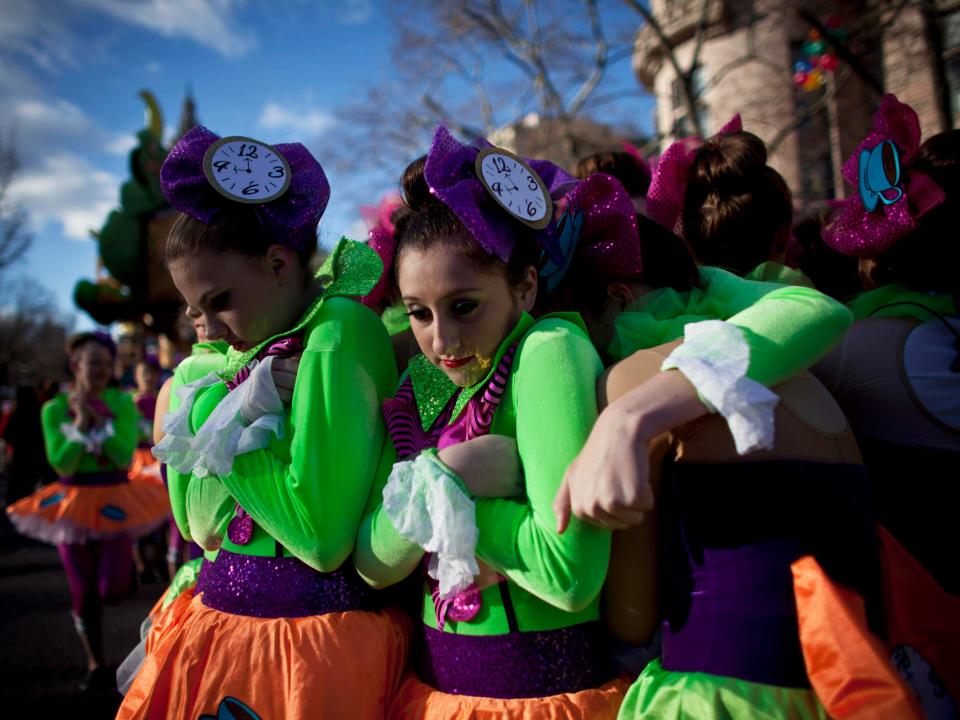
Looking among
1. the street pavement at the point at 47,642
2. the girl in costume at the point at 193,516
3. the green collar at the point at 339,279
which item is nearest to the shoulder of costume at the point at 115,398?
the street pavement at the point at 47,642

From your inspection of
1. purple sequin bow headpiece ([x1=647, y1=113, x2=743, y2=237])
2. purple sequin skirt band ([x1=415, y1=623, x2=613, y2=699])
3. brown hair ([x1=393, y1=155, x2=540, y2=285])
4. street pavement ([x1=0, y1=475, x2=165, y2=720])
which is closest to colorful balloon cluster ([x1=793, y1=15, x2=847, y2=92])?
purple sequin bow headpiece ([x1=647, y1=113, x2=743, y2=237])

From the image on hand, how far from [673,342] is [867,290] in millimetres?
933

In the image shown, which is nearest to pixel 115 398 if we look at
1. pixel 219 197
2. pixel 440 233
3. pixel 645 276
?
pixel 219 197

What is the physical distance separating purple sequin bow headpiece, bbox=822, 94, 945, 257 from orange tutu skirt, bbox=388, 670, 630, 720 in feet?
3.97

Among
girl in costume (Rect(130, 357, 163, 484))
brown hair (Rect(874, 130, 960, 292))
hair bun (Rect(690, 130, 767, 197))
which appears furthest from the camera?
girl in costume (Rect(130, 357, 163, 484))

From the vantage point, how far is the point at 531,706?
4.18ft

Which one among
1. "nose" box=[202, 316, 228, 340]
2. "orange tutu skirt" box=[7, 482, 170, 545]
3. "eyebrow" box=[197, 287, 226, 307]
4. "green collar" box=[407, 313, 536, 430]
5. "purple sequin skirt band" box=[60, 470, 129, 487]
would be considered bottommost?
"orange tutu skirt" box=[7, 482, 170, 545]

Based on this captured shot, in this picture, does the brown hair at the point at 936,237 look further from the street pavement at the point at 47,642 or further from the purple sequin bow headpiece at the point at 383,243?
the street pavement at the point at 47,642

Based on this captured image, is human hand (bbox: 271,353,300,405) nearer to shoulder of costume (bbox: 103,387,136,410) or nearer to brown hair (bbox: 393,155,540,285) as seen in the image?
brown hair (bbox: 393,155,540,285)

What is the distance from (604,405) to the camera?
1.26m

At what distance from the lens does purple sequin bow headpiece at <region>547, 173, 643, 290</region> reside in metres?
1.55

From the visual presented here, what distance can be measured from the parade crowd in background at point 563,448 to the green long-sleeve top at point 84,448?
12.6 ft

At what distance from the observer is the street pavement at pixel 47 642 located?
4.06 metres

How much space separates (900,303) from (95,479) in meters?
5.37
